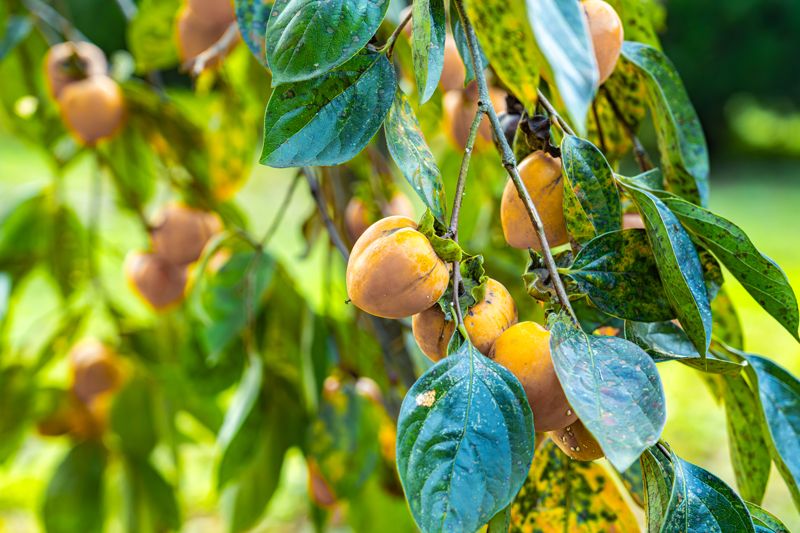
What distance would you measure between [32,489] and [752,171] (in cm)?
387

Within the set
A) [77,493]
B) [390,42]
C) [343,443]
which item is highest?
[390,42]

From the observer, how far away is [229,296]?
60cm

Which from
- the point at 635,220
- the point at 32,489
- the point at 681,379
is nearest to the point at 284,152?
the point at 635,220

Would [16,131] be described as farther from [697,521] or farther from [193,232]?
[697,521]

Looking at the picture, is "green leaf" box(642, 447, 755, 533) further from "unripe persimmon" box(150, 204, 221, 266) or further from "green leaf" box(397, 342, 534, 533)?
"unripe persimmon" box(150, 204, 221, 266)

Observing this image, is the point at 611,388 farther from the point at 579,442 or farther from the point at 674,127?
the point at 674,127

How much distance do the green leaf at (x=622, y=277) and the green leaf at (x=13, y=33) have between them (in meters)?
0.50

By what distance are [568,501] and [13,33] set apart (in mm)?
547

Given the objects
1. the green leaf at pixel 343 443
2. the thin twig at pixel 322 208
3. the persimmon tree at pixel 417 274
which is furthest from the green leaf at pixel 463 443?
the green leaf at pixel 343 443

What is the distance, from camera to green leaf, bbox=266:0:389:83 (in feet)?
0.92

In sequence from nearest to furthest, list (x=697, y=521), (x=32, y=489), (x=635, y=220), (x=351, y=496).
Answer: (x=697, y=521) < (x=635, y=220) < (x=351, y=496) < (x=32, y=489)

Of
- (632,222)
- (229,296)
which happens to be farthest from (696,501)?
(229,296)

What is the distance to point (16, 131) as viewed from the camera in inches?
30.1

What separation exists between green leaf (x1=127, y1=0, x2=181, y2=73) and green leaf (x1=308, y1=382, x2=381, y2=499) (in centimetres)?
31
